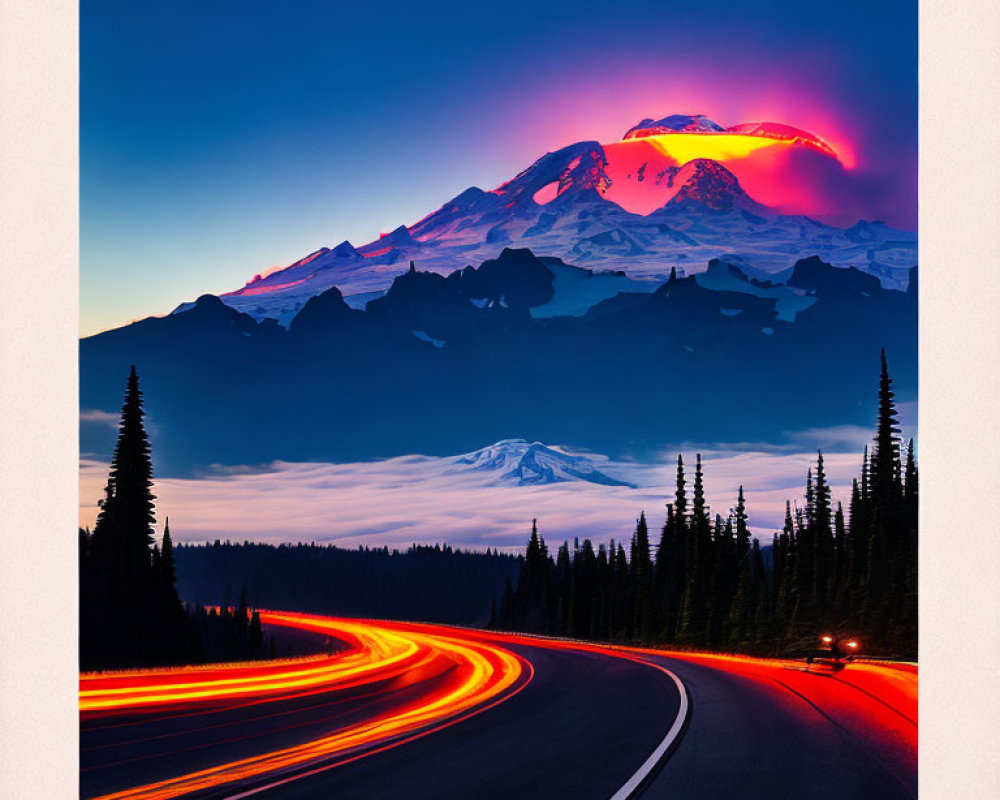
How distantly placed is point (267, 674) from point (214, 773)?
57.9ft

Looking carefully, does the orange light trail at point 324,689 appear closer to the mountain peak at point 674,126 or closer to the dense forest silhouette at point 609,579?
the dense forest silhouette at point 609,579

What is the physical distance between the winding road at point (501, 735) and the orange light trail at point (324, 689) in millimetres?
83

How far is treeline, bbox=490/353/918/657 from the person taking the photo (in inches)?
1475

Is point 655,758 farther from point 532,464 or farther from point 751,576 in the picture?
point 751,576

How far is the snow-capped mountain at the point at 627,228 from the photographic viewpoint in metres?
29.6

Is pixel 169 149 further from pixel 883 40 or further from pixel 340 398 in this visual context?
pixel 340 398

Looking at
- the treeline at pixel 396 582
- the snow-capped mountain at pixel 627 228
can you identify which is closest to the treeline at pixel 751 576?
the snow-capped mountain at pixel 627 228

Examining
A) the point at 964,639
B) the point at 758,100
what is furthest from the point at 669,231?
the point at 964,639

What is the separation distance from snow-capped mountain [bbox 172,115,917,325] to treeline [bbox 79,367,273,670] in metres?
8.90

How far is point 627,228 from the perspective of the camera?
3538cm

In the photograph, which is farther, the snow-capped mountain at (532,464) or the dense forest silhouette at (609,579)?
the snow-capped mountain at (532,464)

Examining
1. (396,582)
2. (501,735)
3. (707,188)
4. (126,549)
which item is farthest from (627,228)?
(396,582)

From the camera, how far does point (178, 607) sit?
45.3 meters

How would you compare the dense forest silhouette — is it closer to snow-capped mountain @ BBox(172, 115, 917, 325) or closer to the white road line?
snow-capped mountain @ BBox(172, 115, 917, 325)
